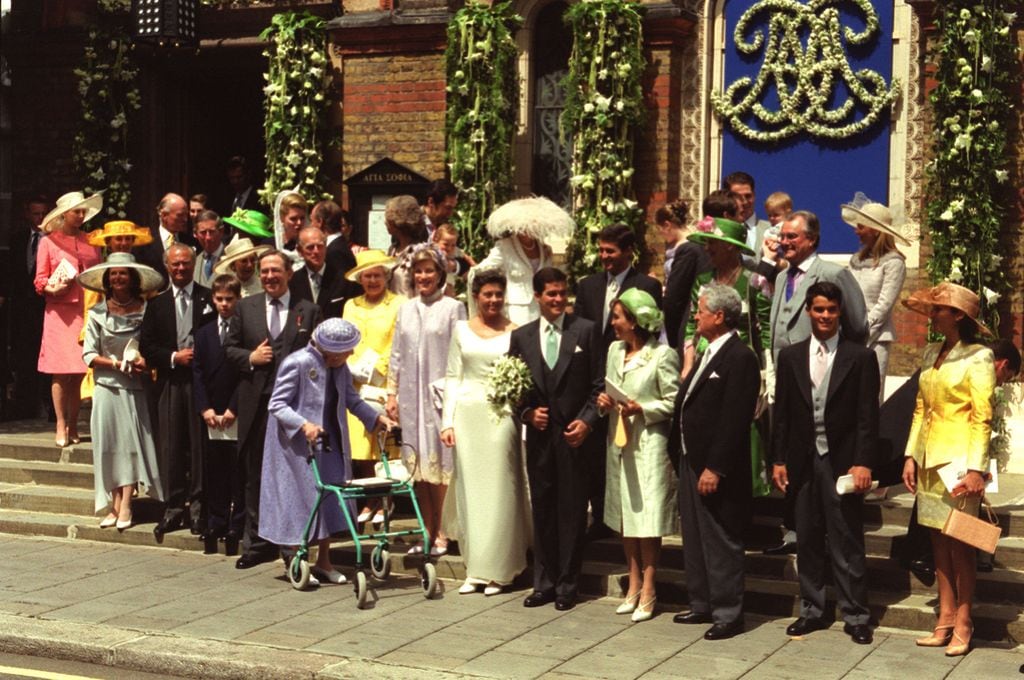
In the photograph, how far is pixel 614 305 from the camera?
32.0ft

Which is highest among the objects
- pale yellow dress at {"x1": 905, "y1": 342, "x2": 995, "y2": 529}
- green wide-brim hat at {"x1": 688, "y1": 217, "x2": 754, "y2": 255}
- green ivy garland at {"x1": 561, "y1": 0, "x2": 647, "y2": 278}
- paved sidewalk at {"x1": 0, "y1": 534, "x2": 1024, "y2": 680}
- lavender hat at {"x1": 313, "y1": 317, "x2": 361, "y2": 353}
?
green ivy garland at {"x1": 561, "y1": 0, "x2": 647, "y2": 278}

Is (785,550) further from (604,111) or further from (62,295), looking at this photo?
(62,295)

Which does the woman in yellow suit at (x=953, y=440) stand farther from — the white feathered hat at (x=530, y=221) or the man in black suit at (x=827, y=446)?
the white feathered hat at (x=530, y=221)

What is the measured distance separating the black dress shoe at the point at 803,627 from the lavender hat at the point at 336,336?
3.20 metres

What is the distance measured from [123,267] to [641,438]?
4.35 meters

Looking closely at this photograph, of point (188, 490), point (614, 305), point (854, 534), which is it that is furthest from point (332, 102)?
point (854, 534)

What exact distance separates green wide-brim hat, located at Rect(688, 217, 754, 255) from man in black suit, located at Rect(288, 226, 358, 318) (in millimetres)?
2783

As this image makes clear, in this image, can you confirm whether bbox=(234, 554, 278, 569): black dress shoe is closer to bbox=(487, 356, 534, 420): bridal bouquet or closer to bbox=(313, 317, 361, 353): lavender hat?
bbox=(313, 317, 361, 353): lavender hat

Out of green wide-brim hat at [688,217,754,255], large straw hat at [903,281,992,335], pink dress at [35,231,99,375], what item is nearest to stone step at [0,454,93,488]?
pink dress at [35,231,99,375]

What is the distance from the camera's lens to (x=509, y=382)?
32.1ft

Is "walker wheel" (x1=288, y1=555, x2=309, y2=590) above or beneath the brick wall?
beneath

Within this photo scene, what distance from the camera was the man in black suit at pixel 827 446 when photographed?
29.5 feet

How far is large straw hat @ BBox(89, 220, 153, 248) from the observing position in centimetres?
1238

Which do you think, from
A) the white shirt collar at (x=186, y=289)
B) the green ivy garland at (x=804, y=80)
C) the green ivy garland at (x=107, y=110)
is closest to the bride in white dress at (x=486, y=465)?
the white shirt collar at (x=186, y=289)
